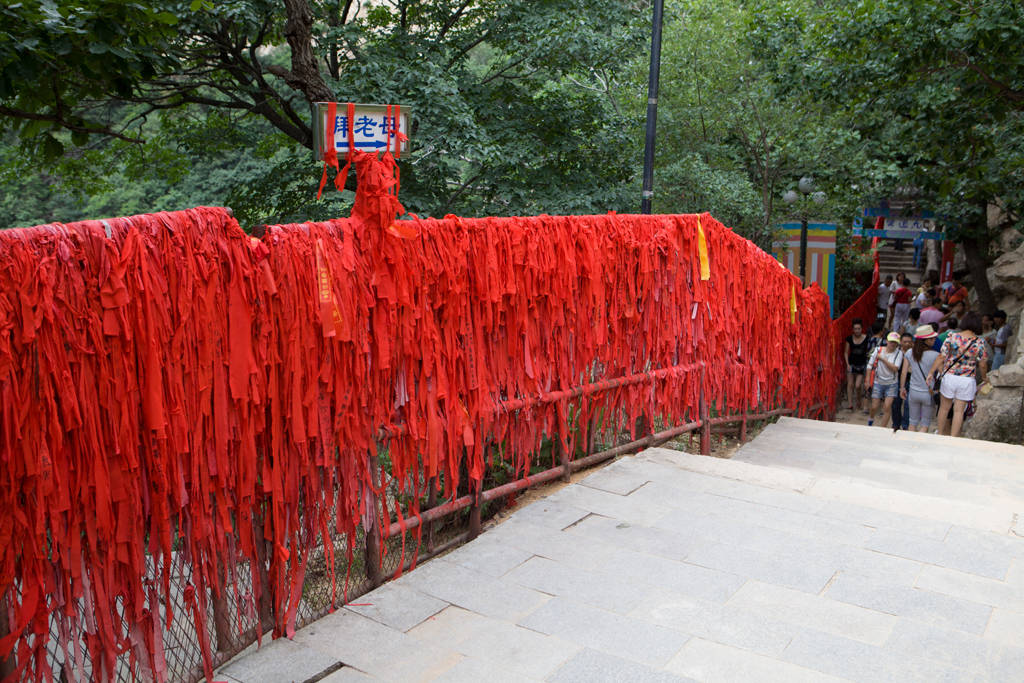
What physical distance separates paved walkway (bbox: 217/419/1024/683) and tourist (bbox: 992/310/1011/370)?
7579 millimetres

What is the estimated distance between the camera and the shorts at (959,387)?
8.88m

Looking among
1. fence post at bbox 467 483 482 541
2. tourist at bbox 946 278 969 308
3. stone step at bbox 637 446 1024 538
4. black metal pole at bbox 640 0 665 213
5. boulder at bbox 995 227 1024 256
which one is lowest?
stone step at bbox 637 446 1024 538

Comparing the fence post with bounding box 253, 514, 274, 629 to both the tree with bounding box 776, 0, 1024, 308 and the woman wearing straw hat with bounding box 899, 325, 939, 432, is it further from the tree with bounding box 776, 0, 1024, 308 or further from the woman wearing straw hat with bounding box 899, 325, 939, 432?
the tree with bounding box 776, 0, 1024, 308

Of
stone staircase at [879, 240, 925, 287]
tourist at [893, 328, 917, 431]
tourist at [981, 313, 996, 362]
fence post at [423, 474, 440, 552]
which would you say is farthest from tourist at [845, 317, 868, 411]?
stone staircase at [879, 240, 925, 287]

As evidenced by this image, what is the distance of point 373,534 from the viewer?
152 inches

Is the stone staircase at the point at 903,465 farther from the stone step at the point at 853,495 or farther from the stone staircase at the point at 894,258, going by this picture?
the stone staircase at the point at 894,258

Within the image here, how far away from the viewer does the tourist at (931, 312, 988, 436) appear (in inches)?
348

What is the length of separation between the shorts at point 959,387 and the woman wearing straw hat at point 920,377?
0.21m

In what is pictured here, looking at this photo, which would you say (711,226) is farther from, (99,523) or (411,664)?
(99,523)

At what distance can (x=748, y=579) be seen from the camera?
13.1 feet

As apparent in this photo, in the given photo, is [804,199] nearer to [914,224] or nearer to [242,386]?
[914,224]

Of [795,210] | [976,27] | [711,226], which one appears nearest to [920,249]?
[795,210]

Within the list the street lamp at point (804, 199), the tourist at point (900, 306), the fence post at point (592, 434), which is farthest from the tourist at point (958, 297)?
the fence post at point (592, 434)

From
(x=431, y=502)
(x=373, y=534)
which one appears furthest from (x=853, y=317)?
(x=373, y=534)
